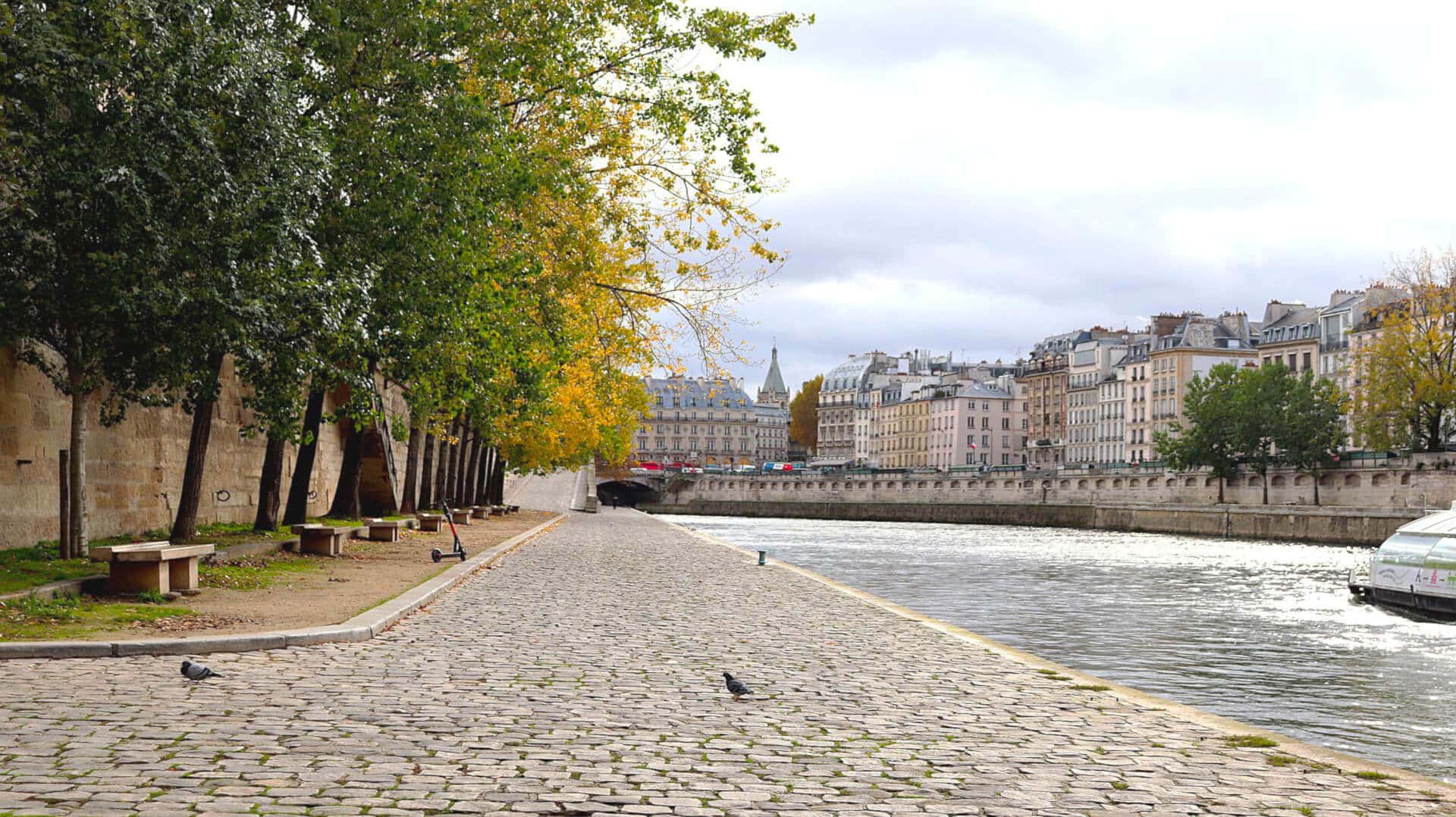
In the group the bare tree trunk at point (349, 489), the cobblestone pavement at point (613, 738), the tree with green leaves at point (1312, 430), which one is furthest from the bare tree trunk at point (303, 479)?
the tree with green leaves at point (1312, 430)

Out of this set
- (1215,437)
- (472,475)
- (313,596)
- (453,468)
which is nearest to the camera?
(313,596)

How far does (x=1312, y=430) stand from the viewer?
90.8 m

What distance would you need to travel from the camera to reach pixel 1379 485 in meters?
83.6

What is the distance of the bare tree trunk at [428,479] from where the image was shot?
45.1m

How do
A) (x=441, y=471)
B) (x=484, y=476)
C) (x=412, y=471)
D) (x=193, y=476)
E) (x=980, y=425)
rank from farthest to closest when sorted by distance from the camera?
1. (x=980, y=425)
2. (x=484, y=476)
3. (x=441, y=471)
4. (x=412, y=471)
5. (x=193, y=476)

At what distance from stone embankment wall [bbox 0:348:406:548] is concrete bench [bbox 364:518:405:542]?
9.45 feet

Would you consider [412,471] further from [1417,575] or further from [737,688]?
[737,688]

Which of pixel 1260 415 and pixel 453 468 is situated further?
pixel 1260 415

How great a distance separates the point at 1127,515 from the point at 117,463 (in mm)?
78082

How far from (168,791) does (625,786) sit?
2157 millimetres

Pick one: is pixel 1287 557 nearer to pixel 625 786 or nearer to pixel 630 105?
pixel 630 105

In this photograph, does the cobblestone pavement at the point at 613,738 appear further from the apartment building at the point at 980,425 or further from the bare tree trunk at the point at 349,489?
the apartment building at the point at 980,425

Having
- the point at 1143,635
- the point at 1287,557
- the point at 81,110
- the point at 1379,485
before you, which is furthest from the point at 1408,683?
the point at 1379,485

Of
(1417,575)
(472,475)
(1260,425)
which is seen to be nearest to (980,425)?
(1260,425)
